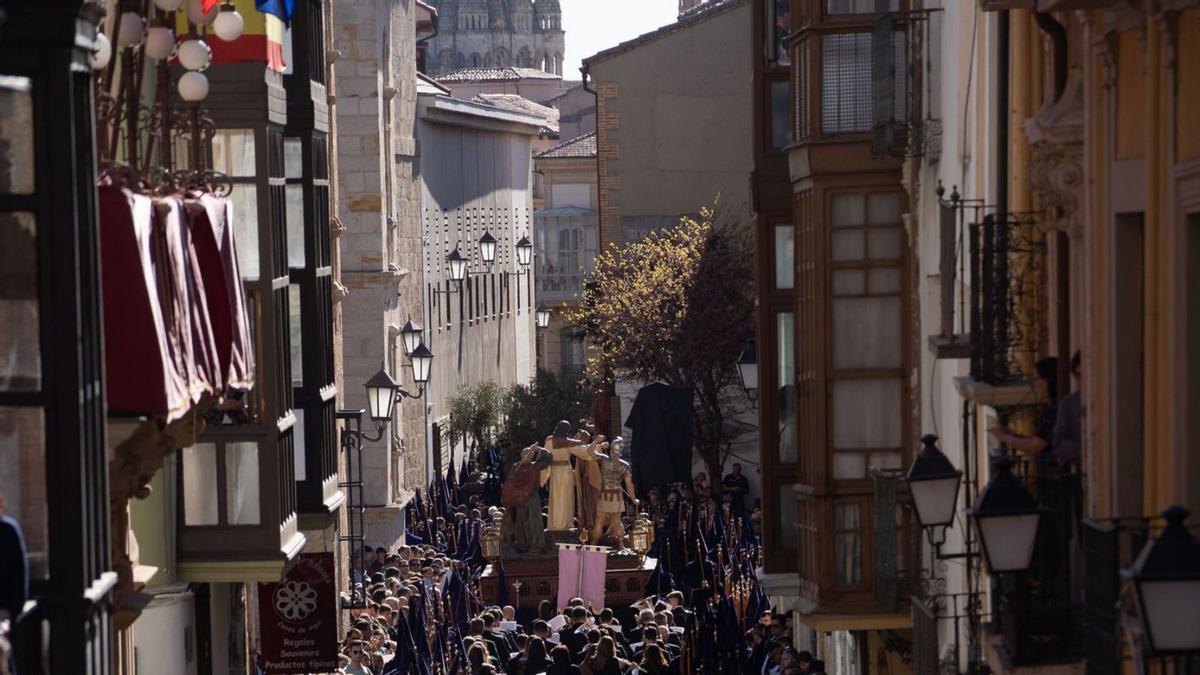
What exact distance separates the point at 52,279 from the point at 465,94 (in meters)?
113

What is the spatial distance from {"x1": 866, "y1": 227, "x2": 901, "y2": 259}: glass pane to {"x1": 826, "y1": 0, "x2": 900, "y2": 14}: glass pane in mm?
1612

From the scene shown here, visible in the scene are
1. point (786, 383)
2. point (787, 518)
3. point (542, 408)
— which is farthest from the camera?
point (542, 408)

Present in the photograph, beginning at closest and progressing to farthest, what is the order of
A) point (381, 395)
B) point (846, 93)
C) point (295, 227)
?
point (846, 93), point (295, 227), point (381, 395)

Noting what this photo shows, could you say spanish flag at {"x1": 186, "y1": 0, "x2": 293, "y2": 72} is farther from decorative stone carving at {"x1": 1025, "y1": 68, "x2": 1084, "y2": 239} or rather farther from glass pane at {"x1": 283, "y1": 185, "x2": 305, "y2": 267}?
A: decorative stone carving at {"x1": 1025, "y1": 68, "x2": 1084, "y2": 239}

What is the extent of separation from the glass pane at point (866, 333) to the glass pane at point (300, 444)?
4028 millimetres

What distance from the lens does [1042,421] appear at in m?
11.0

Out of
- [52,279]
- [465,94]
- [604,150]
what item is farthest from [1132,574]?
[465,94]

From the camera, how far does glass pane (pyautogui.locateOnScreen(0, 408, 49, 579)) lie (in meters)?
8.23

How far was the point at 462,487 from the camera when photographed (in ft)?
151

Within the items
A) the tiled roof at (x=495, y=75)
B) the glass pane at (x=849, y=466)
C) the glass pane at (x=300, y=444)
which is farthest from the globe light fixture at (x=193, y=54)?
the tiled roof at (x=495, y=75)

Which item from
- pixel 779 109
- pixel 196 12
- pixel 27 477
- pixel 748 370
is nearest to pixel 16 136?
pixel 27 477

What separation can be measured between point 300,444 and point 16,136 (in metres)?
10.9

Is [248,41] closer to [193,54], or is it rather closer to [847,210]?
[193,54]

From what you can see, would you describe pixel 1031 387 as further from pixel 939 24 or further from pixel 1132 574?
pixel 939 24
